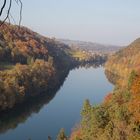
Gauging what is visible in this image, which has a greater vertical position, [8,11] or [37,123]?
[8,11]

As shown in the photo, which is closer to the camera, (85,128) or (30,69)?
(85,128)

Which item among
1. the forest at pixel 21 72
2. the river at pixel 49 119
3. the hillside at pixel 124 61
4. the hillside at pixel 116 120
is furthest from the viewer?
the hillside at pixel 124 61

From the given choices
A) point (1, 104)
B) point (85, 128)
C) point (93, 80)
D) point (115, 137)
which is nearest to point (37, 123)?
point (1, 104)

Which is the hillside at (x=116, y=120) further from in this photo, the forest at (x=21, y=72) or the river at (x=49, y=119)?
the forest at (x=21, y=72)

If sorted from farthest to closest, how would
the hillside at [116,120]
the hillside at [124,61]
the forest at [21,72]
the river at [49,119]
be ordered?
the hillside at [124,61]
the forest at [21,72]
the river at [49,119]
the hillside at [116,120]

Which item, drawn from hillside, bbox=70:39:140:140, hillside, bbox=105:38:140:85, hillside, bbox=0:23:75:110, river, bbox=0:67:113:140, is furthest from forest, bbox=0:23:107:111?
hillside, bbox=105:38:140:85

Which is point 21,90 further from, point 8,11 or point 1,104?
point 8,11

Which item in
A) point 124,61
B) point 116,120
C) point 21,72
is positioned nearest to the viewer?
point 116,120

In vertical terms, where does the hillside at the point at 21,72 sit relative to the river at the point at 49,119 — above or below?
above

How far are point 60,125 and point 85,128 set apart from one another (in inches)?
796

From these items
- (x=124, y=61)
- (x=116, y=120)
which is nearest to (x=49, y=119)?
(x=116, y=120)

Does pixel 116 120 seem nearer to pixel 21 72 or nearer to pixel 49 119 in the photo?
pixel 49 119

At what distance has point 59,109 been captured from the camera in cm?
7581

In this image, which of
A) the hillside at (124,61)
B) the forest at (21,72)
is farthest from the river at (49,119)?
the hillside at (124,61)
